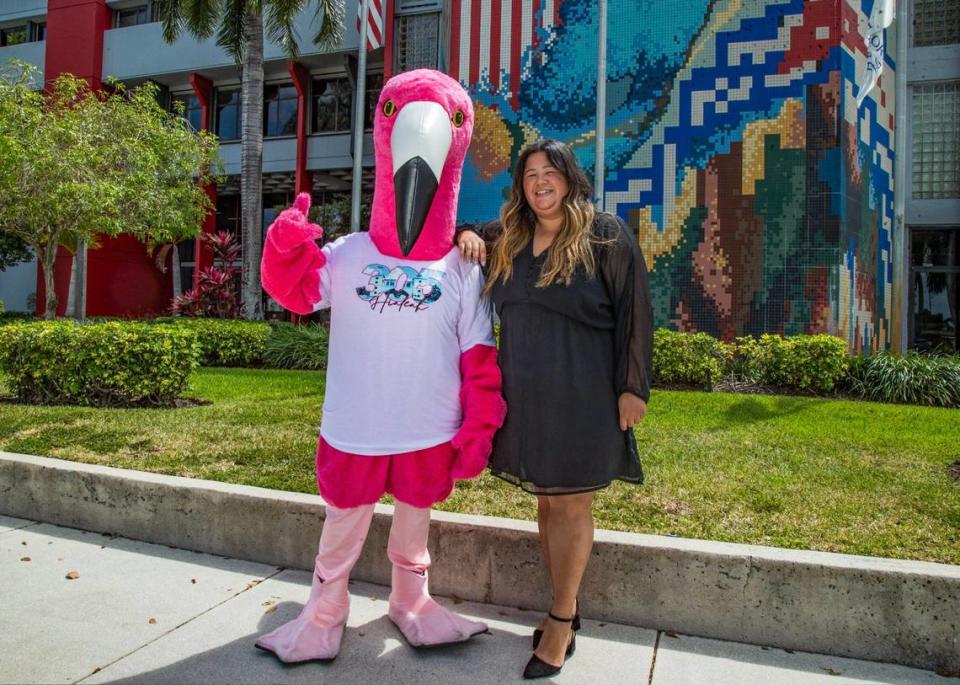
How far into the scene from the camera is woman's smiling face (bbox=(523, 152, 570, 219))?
2.67m

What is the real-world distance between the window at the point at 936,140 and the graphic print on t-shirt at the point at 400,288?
1474 cm

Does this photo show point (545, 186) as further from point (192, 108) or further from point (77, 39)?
point (77, 39)

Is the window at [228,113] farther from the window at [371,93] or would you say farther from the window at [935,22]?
the window at [935,22]

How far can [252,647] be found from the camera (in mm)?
2752

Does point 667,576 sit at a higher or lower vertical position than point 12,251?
lower

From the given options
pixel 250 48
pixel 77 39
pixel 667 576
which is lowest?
pixel 667 576

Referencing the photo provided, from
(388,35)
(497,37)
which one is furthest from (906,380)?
(388,35)

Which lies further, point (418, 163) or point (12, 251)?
point (12, 251)

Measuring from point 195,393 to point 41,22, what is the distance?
20.4 m

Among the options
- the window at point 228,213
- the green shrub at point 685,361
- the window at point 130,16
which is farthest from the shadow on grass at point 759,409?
the window at point 130,16

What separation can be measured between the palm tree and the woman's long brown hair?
12.1 m

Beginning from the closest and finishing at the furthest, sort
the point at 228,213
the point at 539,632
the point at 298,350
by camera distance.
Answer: the point at 539,632 < the point at 298,350 < the point at 228,213

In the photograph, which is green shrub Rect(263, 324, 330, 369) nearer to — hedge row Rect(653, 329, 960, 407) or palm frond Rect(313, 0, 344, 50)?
hedge row Rect(653, 329, 960, 407)

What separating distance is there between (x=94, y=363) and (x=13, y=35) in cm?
2150
